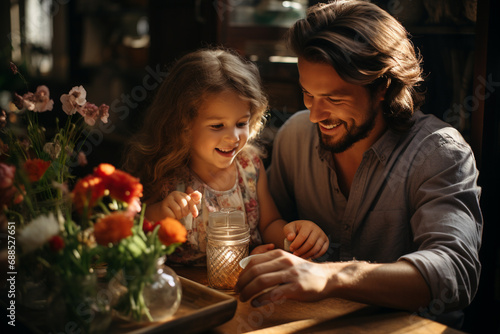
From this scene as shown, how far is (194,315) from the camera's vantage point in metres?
1.00

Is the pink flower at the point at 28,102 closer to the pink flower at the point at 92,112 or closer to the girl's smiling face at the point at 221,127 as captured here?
the pink flower at the point at 92,112

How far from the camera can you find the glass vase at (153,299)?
3.13 ft

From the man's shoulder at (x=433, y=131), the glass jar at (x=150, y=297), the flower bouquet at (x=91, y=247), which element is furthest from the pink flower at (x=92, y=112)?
the man's shoulder at (x=433, y=131)

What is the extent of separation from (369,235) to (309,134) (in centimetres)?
43

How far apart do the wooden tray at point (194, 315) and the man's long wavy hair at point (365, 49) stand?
766 mm

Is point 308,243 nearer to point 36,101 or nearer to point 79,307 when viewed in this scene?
point 79,307

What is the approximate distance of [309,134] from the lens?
181cm

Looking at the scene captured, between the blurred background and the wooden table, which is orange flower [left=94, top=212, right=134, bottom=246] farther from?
the blurred background

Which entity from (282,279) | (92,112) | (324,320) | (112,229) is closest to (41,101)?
(92,112)

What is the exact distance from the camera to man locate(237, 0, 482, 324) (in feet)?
4.36

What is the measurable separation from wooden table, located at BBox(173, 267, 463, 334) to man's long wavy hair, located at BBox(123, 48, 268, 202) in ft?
1.73

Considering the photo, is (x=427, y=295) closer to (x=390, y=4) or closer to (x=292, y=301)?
(x=292, y=301)

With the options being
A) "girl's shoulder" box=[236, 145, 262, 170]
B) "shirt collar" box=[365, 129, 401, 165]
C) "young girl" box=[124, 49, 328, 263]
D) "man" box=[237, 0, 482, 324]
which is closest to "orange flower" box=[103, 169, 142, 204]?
"young girl" box=[124, 49, 328, 263]

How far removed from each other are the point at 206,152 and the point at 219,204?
0.18 m
